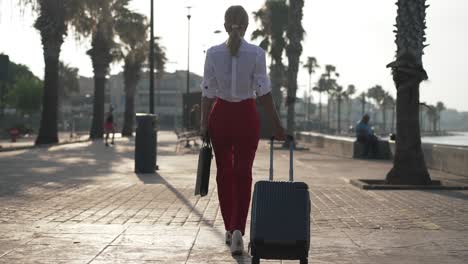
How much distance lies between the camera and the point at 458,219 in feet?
27.9

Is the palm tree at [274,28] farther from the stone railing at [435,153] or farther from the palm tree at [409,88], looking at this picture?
the palm tree at [409,88]

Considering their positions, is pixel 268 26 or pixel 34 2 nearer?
pixel 34 2

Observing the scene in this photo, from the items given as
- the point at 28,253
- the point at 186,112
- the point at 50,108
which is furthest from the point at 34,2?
the point at 28,253

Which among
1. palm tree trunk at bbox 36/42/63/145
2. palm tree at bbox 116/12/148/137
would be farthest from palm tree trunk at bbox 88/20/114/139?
palm tree trunk at bbox 36/42/63/145

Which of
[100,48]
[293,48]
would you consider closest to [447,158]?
[293,48]

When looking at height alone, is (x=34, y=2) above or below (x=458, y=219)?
above

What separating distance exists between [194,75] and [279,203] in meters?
159

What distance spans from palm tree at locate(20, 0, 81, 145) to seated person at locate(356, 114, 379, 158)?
47.6ft

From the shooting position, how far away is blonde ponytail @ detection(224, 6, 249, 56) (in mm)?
5688

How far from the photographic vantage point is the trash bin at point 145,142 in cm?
1569

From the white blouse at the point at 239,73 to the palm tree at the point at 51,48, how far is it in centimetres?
2803

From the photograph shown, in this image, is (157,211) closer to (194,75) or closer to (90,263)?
(90,263)

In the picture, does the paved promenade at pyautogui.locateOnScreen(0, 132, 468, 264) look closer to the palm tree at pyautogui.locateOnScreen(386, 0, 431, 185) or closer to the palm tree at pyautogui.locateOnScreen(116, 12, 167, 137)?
the palm tree at pyautogui.locateOnScreen(386, 0, 431, 185)

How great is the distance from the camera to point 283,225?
4930 millimetres
